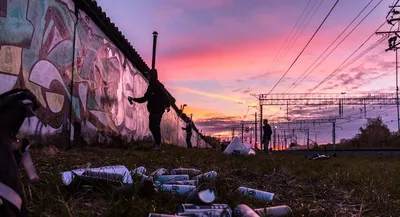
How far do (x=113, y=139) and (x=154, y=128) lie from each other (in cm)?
250

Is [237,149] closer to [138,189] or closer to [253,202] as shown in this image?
[253,202]

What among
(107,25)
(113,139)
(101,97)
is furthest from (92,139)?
(107,25)

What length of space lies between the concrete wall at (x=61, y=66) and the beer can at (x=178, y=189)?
4235 mm

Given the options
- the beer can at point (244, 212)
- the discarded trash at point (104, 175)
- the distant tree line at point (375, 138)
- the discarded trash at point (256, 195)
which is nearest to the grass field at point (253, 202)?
the discarded trash at point (256, 195)

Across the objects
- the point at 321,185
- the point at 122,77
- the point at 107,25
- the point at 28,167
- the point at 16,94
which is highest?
the point at 107,25

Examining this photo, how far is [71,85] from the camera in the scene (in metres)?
9.23

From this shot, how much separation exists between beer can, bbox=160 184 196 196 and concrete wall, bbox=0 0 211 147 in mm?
4235

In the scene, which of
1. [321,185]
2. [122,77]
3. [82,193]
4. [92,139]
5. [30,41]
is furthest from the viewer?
[122,77]

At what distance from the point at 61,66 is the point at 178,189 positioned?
6336 millimetres

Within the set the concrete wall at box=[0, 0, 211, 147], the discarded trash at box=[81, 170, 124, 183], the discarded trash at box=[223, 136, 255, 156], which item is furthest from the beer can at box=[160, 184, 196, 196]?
the discarded trash at box=[223, 136, 255, 156]

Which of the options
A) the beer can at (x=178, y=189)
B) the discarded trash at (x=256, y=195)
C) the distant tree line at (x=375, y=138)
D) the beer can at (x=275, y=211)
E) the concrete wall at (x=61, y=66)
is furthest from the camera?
the distant tree line at (x=375, y=138)

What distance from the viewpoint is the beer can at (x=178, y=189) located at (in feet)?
10.4

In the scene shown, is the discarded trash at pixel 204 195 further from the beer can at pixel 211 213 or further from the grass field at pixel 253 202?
the grass field at pixel 253 202

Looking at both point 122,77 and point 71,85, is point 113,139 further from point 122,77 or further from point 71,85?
point 71,85
